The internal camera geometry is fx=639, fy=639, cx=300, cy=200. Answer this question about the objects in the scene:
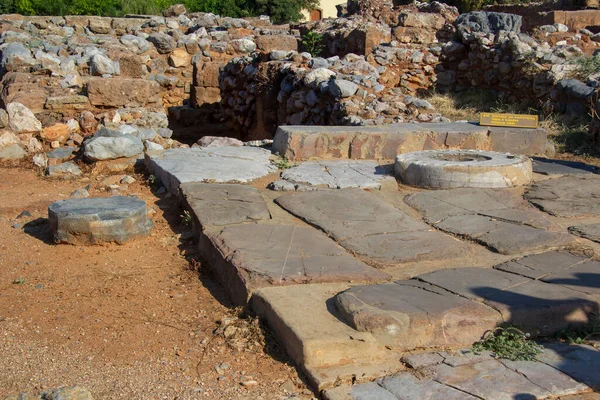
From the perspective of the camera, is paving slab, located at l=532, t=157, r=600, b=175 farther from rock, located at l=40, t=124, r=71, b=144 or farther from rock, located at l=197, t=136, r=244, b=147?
rock, located at l=40, t=124, r=71, b=144

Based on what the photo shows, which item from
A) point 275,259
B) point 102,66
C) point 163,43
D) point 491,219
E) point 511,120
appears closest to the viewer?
point 275,259

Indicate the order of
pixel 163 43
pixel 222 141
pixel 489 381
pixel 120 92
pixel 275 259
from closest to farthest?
pixel 489 381 → pixel 275 259 → pixel 222 141 → pixel 120 92 → pixel 163 43

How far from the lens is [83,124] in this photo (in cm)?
732

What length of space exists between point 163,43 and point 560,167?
8.94 metres

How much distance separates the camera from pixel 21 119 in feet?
23.0

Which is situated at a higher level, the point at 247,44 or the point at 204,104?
the point at 247,44

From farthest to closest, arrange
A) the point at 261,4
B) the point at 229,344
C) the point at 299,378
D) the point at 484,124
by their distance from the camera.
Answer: the point at 261,4
the point at 484,124
the point at 229,344
the point at 299,378

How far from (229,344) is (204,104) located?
9.38 meters

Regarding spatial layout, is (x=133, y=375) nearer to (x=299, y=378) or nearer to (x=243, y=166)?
(x=299, y=378)

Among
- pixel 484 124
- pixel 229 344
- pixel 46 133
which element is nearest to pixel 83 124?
pixel 46 133

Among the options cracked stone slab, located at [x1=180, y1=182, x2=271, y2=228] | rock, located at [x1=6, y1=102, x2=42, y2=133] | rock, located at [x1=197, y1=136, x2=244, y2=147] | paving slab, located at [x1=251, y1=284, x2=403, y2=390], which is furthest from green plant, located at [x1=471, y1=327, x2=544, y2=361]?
rock, located at [x1=6, y1=102, x2=42, y2=133]

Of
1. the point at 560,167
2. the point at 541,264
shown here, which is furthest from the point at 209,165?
the point at 560,167

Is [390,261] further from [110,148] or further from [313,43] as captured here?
[313,43]

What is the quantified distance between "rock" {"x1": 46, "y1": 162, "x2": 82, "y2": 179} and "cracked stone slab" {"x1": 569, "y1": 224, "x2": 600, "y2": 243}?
4.26 metres
